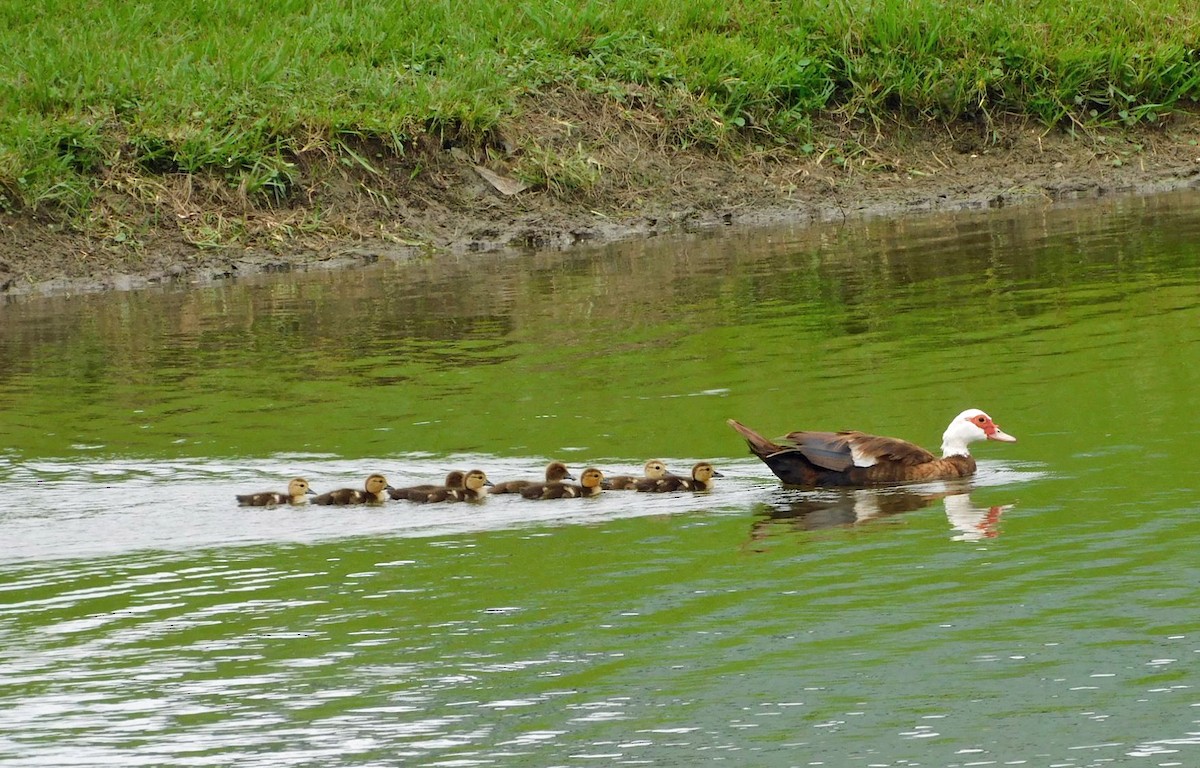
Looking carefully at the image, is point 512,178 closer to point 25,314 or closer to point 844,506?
point 25,314

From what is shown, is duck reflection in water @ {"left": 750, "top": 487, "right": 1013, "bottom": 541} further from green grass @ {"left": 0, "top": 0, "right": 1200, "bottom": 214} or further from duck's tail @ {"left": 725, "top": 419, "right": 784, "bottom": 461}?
green grass @ {"left": 0, "top": 0, "right": 1200, "bottom": 214}

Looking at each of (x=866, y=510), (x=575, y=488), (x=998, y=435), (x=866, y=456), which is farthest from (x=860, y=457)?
(x=575, y=488)

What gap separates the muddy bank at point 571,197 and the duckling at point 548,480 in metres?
9.24

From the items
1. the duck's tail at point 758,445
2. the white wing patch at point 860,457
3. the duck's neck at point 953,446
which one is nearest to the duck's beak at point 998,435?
the duck's neck at point 953,446

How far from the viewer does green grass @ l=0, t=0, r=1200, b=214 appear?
20.5 metres

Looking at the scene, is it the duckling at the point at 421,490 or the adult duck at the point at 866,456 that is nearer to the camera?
the adult duck at the point at 866,456

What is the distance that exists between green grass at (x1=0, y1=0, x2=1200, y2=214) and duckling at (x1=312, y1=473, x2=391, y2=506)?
983 centimetres

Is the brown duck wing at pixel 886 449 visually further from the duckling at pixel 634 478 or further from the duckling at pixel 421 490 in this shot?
the duckling at pixel 421 490

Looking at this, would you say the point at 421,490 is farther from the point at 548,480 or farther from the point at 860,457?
the point at 860,457

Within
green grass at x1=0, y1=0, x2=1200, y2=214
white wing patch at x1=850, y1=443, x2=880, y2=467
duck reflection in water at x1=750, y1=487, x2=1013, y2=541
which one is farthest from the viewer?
green grass at x1=0, y1=0, x2=1200, y2=214

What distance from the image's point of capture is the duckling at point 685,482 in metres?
10.7

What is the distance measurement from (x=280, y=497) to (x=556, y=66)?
1266 cm

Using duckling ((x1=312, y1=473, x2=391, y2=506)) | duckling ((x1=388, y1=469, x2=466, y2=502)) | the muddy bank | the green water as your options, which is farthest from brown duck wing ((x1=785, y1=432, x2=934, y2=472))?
the muddy bank

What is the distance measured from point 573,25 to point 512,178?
9.26ft
